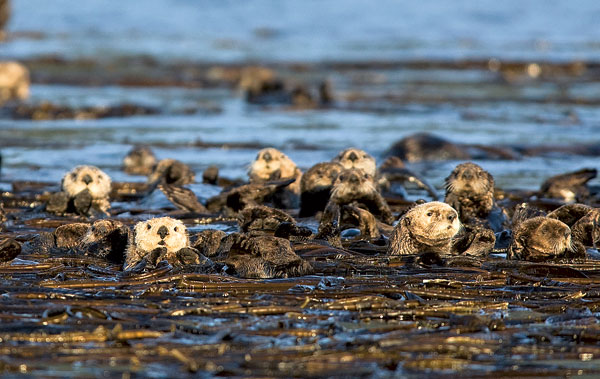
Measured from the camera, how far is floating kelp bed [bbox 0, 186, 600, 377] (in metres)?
4.36

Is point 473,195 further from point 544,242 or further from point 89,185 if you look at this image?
point 89,185

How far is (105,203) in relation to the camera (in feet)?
28.0

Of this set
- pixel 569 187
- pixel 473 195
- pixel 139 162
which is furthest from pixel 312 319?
pixel 139 162

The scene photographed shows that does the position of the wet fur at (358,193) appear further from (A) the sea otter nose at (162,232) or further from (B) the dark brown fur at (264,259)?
(A) the sea otter nose at (162,232)

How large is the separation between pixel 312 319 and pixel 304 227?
72.7 inches

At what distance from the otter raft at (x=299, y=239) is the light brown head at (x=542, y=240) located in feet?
0.04

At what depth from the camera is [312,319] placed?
4992 mm

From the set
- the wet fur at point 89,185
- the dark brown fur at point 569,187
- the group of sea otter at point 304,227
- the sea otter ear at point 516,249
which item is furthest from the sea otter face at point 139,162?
the sea otter ear at point 516,249

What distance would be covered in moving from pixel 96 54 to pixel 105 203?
86.2 feet

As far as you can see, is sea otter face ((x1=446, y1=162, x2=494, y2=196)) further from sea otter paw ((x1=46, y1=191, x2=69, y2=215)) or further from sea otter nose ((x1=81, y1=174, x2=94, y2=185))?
sea otter paw ((x1=46, y1=191, x2=69, y2=215))

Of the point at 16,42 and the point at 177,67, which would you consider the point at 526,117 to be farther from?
the point at 16,42

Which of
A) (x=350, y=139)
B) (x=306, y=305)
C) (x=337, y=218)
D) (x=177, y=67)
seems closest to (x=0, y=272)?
(x=306, y=305)

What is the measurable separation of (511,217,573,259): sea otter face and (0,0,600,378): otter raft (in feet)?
0.03

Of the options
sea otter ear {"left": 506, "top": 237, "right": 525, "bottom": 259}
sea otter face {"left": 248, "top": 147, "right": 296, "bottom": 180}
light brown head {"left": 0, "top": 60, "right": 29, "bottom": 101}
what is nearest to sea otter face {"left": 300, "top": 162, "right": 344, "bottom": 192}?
sea otter face {"left": 248, "top": 147, "right": 296, "bottom": 180}
